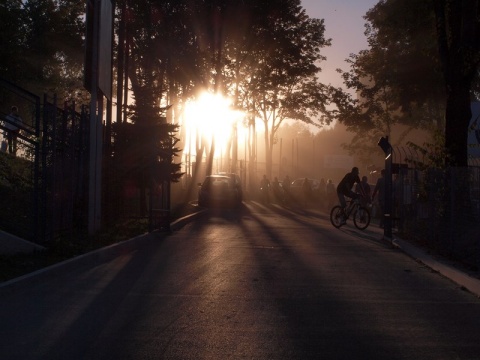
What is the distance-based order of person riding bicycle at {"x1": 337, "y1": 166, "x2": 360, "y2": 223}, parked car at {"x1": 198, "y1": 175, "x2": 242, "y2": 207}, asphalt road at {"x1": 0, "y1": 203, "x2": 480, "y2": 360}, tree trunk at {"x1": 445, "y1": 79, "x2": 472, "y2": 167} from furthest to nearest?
parked car at {"x1": 198, "y1": 175, "x2": 242, "y2": 207}
person riding bicycle at {"x1": 337, "y1": 166, "x2": 360, "y2": 223}
tree trunk at {"x1": 445, "y1": 79, "x2": 472, "y2": 167}
asphalt road at {"x1": 0, "y1": 203, "x2": 480, "y2": 360}

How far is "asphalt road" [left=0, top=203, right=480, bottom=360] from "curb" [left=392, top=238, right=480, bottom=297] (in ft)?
0.44

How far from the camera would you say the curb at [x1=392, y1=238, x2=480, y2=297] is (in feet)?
31.5

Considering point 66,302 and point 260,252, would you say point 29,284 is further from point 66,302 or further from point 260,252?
point 260,252

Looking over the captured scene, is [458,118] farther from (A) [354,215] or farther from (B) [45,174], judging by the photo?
(B) [45,174]

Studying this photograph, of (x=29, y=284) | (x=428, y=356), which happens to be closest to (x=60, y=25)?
(x=29, y=284)

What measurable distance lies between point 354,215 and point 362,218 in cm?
29

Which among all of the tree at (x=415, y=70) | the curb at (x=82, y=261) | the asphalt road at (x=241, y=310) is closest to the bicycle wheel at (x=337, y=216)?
the tree at (x=415, y=70)

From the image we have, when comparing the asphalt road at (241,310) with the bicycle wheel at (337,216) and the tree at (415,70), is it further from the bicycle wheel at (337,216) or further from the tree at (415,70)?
the bicycle wheel at (337,216)

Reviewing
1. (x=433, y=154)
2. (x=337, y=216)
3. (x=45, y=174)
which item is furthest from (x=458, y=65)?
(x=45, y=174)

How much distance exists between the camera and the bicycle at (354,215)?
64.7ft

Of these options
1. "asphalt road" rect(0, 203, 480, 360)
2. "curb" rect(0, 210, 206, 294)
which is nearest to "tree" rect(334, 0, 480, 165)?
"asphalt road" rect(0, 203, 480, 360)

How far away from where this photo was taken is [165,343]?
21.4 ft

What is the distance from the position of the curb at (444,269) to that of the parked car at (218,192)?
17662mm

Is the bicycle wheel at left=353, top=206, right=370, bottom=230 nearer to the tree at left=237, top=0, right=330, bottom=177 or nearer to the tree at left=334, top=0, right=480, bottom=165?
the tree at left=334, top=0, right=480, bottom=165
